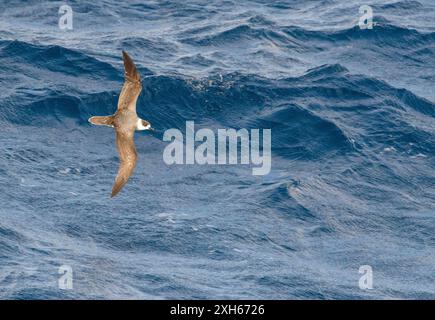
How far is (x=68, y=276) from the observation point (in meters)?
35.4

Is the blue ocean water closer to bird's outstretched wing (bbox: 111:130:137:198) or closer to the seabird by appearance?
bird's outstretched wing (bbox: 111:130:137:198)

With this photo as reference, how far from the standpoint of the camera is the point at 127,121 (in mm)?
32469

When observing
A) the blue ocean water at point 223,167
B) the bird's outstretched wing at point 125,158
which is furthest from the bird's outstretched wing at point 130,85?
the blue ocean water at point 223,167

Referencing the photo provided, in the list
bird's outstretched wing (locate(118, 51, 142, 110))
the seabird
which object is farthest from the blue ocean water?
bird's outstretched wing (locate(118, 51, 142, 110))

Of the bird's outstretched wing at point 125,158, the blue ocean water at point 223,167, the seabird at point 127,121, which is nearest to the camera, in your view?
the bird's outstretched wing at point 125,158

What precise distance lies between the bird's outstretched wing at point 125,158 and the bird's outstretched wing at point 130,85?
2.30ft

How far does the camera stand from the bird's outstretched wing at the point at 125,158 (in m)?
32.0

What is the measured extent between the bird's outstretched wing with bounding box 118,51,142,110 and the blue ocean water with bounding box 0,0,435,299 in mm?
5164

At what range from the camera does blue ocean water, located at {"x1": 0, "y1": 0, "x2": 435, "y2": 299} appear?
122 feet

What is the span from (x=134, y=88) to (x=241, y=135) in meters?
12.0

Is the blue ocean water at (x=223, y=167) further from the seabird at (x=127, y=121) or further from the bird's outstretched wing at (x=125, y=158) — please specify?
the seabird at (x=127, y=121)

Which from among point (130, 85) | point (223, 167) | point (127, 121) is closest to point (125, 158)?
point (127, 121)

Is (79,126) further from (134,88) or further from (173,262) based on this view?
(134,88)
